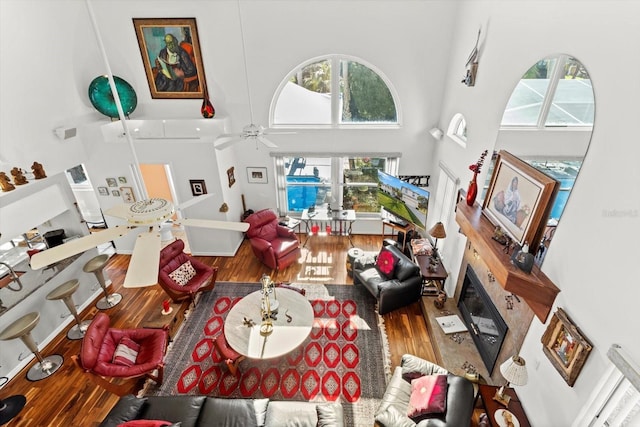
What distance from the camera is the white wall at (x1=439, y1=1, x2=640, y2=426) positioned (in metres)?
2.19

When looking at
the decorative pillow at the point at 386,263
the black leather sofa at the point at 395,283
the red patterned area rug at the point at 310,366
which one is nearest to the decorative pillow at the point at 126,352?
the red patterned area rug at the point at 310,366

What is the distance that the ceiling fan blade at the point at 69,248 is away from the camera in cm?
246

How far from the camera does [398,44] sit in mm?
6188

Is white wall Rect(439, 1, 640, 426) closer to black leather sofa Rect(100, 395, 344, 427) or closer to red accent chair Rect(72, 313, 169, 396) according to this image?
black leather sofa Rect(100, 395, 344, 427)

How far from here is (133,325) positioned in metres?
5.43

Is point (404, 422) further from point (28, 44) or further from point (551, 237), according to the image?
point (28, 44)

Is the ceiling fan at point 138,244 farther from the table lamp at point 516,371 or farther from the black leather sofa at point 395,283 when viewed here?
the black leather sofa at point 395,283

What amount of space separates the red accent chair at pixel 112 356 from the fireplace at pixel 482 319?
438 centimetres

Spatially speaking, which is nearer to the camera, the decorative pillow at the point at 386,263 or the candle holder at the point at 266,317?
the candle holder at the point at 266,317

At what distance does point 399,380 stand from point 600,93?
3598 mm

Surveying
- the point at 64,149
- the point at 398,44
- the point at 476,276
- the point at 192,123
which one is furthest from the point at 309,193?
the point at 64,149

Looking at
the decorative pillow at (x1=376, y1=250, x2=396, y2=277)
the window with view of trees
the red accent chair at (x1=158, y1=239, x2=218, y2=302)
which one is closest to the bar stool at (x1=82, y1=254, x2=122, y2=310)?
the red accent chair at (x1=158, y1=239, x2=218, y2=302)

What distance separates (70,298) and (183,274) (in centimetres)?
169

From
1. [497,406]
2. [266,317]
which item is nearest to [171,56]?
[266,317]
